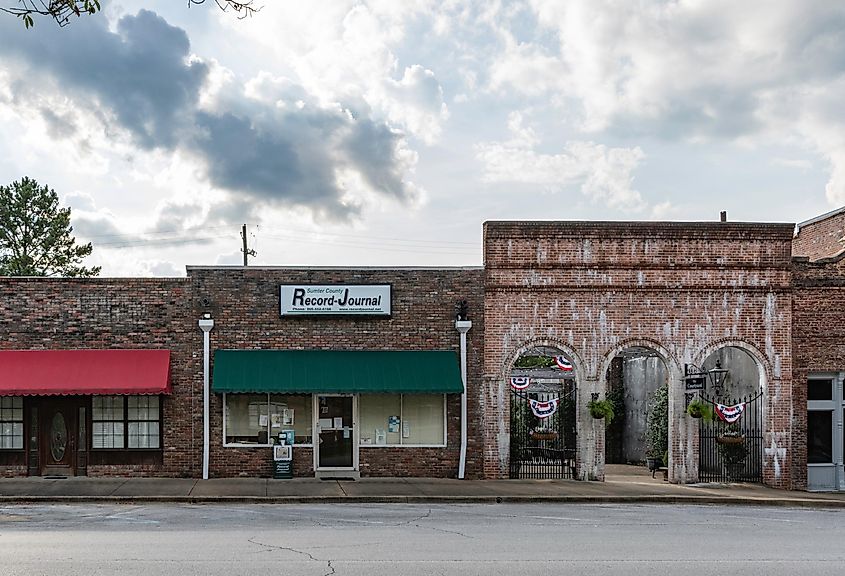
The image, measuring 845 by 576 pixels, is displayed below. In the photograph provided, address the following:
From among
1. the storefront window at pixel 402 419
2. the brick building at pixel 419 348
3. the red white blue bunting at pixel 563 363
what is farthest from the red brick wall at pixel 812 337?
the storefront window at pixel 402 419

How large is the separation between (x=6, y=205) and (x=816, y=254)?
37.5m

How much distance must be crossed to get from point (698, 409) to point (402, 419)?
7.01 metres

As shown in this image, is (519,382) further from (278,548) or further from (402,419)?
(278,548)

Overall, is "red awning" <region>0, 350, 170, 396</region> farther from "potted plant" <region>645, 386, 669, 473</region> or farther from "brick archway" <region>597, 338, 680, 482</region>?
"potted plant" <region>645, 386, 669, 473</region>

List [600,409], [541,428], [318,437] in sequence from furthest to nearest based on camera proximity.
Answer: [541,428] → [318,437] → [600,409]

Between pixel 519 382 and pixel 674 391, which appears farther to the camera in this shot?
pixel 519 382

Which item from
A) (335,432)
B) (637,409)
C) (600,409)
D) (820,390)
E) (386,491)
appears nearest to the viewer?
(386,491)

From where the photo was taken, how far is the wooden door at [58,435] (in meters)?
23.7

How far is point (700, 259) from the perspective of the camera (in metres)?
24.8

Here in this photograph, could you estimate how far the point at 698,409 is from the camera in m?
24.4

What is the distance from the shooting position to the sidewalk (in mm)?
20969

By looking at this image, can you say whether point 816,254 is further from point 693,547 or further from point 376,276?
point 693,547

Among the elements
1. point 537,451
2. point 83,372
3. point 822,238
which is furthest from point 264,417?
point 822,238

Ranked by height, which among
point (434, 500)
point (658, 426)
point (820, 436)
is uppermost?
point (820, 436)
